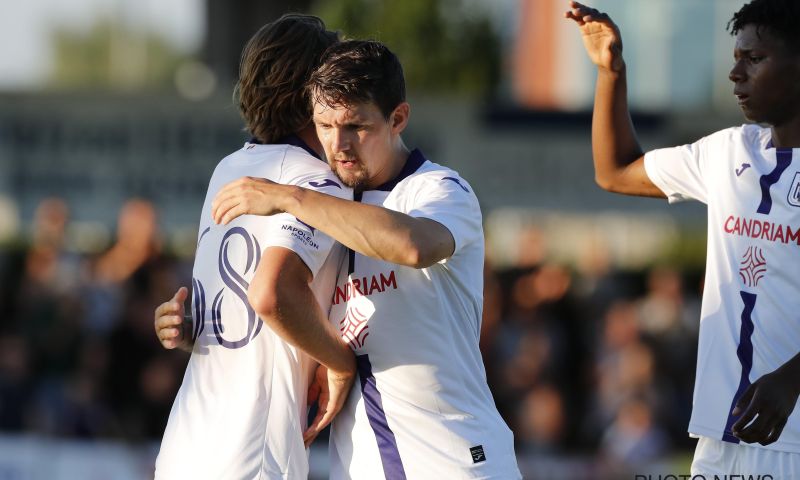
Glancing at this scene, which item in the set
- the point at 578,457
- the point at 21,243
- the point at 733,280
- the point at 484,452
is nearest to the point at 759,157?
the point at 733,280

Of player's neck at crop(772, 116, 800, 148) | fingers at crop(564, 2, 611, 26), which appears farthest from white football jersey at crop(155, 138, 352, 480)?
player's neck at crop(772, 116, 800, 148)

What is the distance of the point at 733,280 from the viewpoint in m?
4.09

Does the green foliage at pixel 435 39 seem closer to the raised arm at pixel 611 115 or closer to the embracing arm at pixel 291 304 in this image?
the raised arm at pixel 611 115

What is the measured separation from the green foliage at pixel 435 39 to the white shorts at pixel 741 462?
14205 mm

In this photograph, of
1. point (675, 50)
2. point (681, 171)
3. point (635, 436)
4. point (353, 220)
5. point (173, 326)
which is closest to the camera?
point (353, 220)

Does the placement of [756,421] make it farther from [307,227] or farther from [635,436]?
[635,436]

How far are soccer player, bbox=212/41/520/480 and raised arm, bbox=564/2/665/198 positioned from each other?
940mm

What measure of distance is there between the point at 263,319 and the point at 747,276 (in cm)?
164

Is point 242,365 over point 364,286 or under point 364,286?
under

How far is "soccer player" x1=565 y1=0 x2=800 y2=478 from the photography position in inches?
156

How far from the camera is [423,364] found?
151 inches

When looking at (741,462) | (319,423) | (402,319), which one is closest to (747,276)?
(741,462)

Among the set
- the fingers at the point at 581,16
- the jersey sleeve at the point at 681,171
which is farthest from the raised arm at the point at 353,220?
the fingers at the point at 581,16

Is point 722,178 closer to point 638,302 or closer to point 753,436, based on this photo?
point 753,436
